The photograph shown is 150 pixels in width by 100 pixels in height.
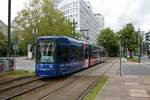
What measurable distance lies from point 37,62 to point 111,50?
131084 millimetres

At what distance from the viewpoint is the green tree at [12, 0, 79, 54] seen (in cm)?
6906

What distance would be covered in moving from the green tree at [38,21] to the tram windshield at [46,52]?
42.5m

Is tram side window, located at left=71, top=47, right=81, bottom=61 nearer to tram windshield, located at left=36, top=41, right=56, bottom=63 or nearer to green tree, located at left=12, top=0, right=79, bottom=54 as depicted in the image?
tram windshield, located at left=36, top=41, right=56, bottom=63

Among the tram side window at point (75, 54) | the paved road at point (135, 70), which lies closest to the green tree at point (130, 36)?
the paved road at point (135, 70)

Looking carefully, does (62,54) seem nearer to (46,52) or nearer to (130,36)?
(46,52)

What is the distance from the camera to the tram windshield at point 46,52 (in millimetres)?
25359

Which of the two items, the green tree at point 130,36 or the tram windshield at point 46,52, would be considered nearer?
the tram windshield at point 46,52

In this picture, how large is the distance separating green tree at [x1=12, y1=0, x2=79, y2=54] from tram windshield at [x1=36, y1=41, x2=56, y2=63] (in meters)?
42.5

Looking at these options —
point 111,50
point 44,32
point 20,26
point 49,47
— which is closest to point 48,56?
point 49,47

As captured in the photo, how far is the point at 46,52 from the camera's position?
2544 centimetres

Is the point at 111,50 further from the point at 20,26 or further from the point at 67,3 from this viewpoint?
the point at 20,26

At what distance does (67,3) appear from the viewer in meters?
177

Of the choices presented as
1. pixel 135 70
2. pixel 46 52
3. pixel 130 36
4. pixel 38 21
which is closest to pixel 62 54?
pixel 46 52

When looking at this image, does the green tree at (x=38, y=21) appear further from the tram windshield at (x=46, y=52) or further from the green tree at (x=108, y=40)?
the green tree at (x=108, y=40)
